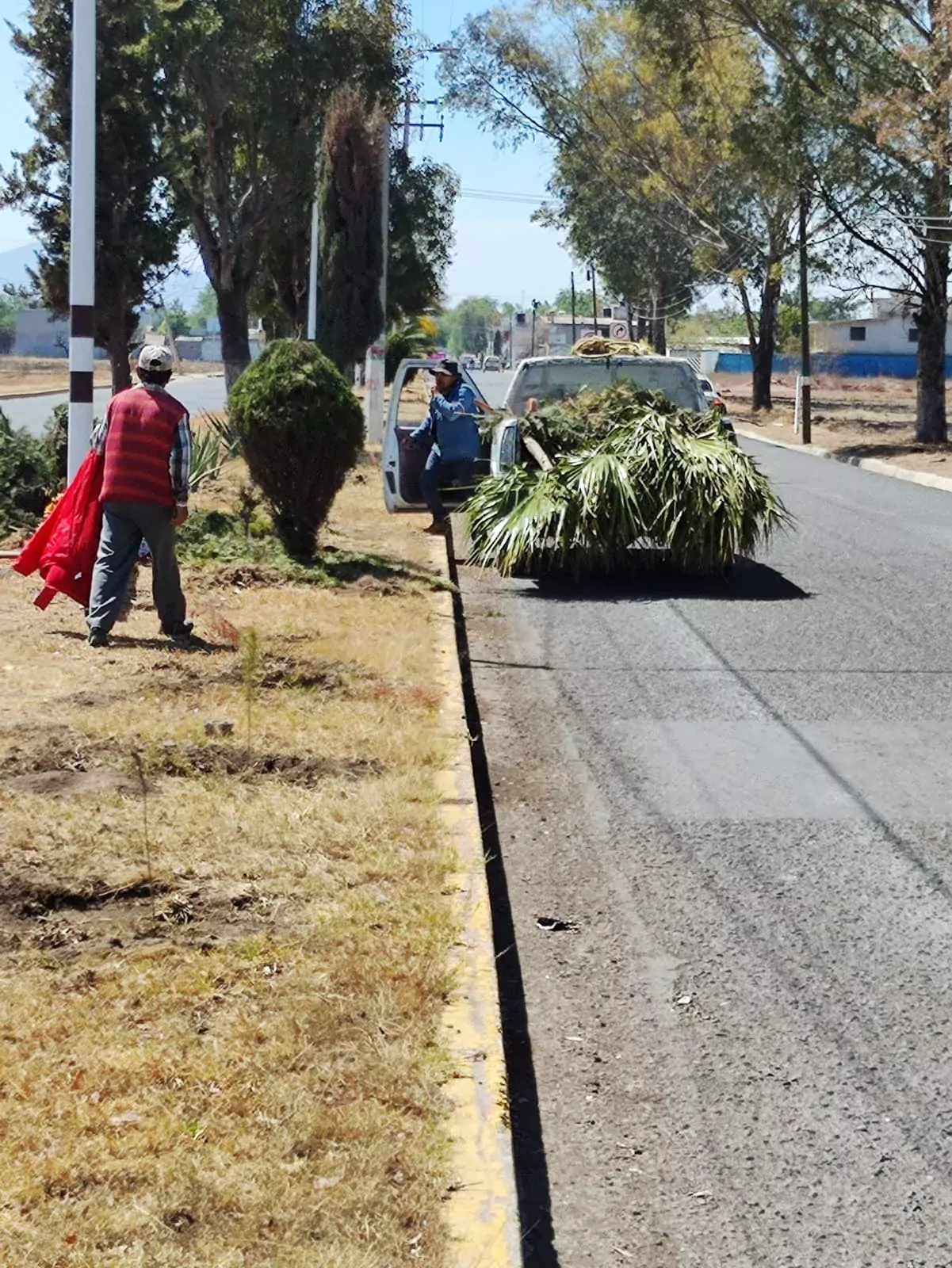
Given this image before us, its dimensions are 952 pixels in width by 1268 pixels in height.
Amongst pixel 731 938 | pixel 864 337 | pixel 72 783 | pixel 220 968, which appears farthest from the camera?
pixel 864 337

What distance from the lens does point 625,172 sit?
52.5 meters

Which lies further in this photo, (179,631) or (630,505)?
(630,505)

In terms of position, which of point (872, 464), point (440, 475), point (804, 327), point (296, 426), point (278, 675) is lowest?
point (278, 675)

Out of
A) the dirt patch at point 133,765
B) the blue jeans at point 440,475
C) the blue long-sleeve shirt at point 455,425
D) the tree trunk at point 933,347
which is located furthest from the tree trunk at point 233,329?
the dirt patch at point 133,765

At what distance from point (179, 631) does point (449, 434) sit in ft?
17.9

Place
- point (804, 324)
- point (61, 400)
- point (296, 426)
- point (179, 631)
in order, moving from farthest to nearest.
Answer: point (61, 400) → point (804, 324) → point (296, 426) → point (179, 631)

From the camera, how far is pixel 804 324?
38875 mm

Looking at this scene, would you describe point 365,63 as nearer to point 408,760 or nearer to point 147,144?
point 147,144

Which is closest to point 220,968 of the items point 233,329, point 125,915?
point 125,915

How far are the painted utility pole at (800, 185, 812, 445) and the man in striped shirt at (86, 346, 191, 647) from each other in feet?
88.3

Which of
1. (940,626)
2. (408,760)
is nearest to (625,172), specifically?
(940,626)

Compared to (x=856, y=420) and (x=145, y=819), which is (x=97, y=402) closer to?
(x=856, y=420)

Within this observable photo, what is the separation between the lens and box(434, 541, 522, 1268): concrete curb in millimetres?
3514

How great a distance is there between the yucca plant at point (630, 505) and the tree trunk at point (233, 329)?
1995cm
